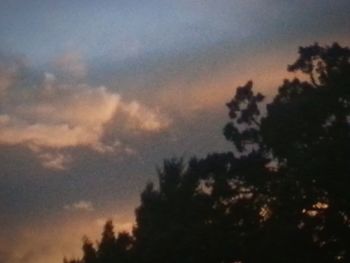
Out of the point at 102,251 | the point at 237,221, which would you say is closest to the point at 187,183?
the point at 237,221

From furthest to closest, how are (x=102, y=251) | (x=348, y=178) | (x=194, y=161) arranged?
(x=102, y=251) < (x=194, y=161) < (x=348, y=178)

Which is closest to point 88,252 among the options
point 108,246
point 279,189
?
point 108,246

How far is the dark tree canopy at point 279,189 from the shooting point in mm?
33000

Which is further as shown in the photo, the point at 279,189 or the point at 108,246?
the point at 108,246

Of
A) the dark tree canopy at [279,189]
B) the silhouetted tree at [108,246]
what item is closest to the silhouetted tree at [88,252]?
the silhouetted tree at [108,246]

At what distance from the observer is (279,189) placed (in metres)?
33.8

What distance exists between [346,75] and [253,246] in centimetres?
1106

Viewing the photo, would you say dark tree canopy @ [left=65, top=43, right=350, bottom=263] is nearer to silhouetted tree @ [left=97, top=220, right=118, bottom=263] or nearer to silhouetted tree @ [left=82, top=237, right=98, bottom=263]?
silhouetted tree @ [left=97, top=220, right=118, bottom=263]

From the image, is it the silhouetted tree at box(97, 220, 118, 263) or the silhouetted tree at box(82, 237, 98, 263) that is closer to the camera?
the silhouetted tree at box(97, 220, 118, 263)

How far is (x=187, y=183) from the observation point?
128ft

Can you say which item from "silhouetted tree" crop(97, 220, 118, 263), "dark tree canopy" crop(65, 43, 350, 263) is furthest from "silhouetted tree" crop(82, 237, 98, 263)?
"dark tree canopy" crop(65, 43, 350, 263)

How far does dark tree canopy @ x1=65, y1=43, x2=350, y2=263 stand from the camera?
33000 millimetres

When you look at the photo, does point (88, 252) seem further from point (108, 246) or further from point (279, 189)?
point (279, 189)

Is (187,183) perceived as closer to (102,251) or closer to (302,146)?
(302,146)
